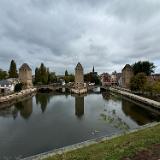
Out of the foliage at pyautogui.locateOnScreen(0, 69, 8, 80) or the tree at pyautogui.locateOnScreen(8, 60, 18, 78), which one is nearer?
the tree at pyautogui.locateOnScreen(8, 60, 18, 78)

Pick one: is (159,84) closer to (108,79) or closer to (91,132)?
(91,132)

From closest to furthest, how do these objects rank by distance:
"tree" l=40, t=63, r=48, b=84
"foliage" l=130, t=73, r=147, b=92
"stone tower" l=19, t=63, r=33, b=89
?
"foliage" l=130, t=73, r=147, b=92
"stone tower" l=19, t=63, r=33, b=89
"tree" l=40, t=63, r=48, b=84

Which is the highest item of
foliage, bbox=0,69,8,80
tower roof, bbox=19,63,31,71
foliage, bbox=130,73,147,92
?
tower roof, bbox=19,63,31,71

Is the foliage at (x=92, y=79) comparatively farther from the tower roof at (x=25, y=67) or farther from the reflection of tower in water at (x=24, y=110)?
the reflection of tower in water at (x=24, y=110)

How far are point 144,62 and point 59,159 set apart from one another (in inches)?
3077

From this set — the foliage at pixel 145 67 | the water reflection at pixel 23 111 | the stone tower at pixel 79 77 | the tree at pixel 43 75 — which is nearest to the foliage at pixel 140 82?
the foliage at pixel 145 67

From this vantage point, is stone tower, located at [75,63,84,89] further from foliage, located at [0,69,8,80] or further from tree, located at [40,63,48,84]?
foliage, located at [0,69,8,80]

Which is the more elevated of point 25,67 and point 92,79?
point 25,67

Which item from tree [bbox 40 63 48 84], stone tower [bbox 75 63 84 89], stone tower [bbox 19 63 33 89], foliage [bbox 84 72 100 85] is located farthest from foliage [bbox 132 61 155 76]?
foliage [bbox 84 72 100 85]

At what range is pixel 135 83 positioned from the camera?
69.4 metres

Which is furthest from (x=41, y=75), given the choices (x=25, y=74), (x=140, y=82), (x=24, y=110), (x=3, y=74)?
(x=24, y=110)

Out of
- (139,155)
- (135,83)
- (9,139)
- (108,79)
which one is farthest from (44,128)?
(108,79)

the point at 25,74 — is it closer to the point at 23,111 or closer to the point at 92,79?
the point at 92,79

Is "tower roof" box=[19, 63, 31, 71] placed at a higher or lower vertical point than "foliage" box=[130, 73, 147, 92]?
higher
